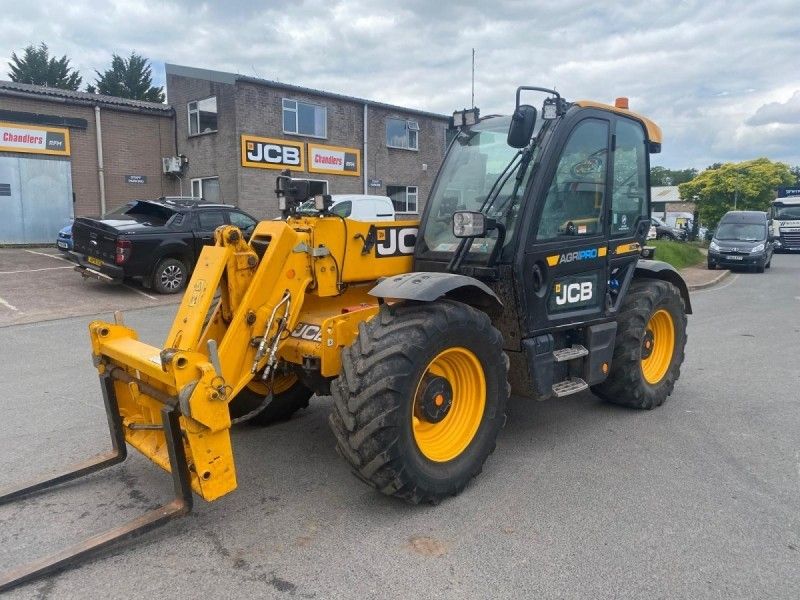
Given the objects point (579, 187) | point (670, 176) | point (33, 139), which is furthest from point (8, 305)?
point (670, 176)

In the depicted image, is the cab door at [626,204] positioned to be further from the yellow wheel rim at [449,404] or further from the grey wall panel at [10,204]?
the grey wall panel at [10,204]

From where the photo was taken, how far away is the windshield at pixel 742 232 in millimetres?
19656

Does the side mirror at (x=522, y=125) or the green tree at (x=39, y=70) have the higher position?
the green tree at (x=39, y=70)

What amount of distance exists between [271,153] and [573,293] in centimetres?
1686

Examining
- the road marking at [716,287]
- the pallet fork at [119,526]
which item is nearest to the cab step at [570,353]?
the pallet fork at [119,526]

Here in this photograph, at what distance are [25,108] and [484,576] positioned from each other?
63.8ft

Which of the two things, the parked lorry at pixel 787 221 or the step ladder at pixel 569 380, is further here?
the parked lorry at pixel 787 221

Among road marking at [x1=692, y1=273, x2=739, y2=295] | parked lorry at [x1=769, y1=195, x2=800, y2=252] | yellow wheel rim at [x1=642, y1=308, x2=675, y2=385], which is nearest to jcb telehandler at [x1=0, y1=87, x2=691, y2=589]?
yellow wheel rim at [x1=642, y1=308, x2=675, y2=385]

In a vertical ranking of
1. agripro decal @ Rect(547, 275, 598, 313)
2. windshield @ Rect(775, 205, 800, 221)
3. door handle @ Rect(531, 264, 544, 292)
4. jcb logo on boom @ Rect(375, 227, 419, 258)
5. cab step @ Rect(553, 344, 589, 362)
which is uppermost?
windshield @ Rect(775, 205, 800, 221)

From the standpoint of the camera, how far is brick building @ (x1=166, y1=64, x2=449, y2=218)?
19016 mm

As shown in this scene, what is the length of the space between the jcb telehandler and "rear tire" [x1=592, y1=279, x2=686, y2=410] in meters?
0.02

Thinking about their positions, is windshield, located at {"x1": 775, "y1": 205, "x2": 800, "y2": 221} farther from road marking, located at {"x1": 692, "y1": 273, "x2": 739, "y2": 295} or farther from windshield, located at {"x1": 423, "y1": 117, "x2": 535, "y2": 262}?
windshield, located at {"x1": 423, "y1": 117, "x2": 535, "y2": 262}

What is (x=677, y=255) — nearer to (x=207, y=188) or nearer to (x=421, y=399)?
(x=207, y=188)

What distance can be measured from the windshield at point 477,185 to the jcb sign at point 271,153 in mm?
15593
